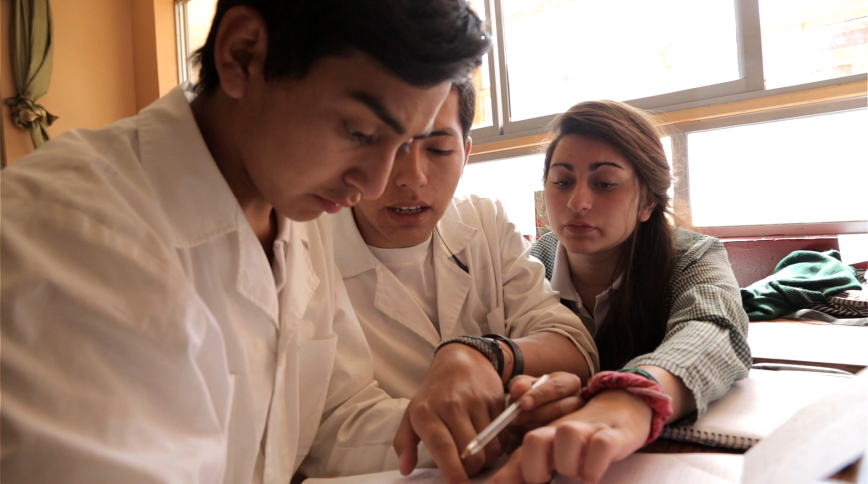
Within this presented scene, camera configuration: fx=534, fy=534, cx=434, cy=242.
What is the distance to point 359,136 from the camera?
0.66 m

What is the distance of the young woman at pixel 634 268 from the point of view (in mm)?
895

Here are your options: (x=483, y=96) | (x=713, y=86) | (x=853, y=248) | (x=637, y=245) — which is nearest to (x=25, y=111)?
(x=483, y=96)

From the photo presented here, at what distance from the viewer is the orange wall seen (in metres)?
4.31

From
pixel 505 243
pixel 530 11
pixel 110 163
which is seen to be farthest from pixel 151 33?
pixel 110 163

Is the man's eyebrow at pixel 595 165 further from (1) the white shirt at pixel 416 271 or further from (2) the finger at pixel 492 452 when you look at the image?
(2) the finger at pixel 492 452

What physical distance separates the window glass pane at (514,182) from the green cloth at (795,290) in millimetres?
1474

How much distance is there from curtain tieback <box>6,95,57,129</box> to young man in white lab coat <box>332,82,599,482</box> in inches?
163

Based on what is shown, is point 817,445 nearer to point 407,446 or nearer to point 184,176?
point 407,446

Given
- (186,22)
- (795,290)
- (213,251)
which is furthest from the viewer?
(186,22)

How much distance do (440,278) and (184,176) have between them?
696 mm

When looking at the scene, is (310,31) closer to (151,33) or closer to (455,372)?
(455,372)

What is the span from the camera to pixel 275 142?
26.0 inches

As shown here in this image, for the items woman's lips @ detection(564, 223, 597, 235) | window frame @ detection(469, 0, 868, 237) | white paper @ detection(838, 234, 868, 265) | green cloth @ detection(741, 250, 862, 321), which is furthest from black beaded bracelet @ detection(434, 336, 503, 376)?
white paper @ detection(838, 234, 868, 265)

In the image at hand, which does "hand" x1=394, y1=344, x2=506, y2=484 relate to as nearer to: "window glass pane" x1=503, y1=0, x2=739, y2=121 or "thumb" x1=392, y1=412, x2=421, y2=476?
"thumb" x1=392, y1=412, x2=421, y2=476
